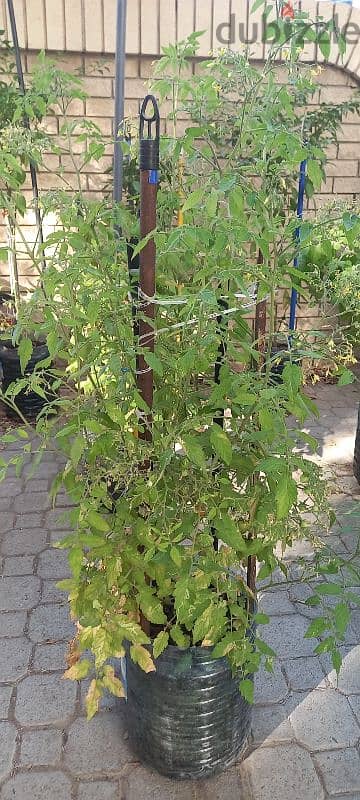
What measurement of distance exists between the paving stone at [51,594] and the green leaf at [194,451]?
1544 mm

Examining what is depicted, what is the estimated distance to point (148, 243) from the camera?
5.16 ft

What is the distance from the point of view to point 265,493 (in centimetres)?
179

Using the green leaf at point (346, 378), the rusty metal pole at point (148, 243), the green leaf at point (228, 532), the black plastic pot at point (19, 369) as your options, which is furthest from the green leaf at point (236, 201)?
the black plastic pot at point (19, 369)

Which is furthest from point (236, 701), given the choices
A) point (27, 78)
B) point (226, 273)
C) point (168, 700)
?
point (27, 78)

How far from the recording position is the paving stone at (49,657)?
249cm

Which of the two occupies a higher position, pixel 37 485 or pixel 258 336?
pixel 258 336

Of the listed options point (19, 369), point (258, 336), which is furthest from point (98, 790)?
point (19, 369)

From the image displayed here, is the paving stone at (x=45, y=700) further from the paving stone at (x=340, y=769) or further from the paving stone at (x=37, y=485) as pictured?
the paving stone at (x=37, y=485)

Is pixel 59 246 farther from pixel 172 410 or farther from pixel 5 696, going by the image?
pixel 5 696

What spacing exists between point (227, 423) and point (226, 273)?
2.12 ft

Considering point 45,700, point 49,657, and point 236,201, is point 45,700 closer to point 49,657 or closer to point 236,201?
point 49,657

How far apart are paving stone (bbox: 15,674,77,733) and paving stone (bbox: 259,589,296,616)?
2.78 ft

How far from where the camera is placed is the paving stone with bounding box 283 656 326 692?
7.91 feet

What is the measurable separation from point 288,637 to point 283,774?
632 millimetres
